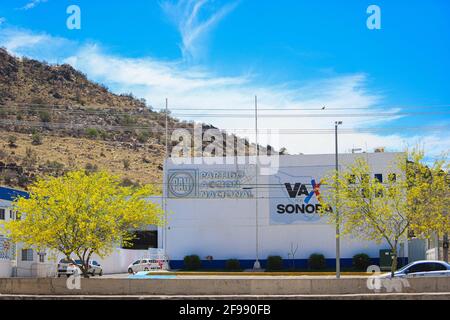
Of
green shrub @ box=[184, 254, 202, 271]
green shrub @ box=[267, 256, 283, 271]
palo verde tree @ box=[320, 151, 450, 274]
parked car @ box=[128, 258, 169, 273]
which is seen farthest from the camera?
green shrub @ box=[184, 254, 202, 271]

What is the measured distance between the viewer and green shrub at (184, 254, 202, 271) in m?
63.2

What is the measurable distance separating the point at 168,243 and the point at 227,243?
5.58 m

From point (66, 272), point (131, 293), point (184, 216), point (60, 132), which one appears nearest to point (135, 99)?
point (60, 132)

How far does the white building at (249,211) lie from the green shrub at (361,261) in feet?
4.28

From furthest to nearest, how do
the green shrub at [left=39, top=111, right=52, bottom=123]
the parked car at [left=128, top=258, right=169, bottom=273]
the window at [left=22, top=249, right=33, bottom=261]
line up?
the green shrub at [left=39, top=111, right=52, bottom=123]
the parked car at [left=128, top=258, right=169, bottom=273]
the window at [left=22, top=249, right=33, bottom=261]

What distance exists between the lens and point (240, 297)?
2694cm

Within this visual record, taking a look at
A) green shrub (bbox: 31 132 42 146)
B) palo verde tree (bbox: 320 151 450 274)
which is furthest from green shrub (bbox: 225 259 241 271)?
green shrub (bbox: 31 132 42 146)

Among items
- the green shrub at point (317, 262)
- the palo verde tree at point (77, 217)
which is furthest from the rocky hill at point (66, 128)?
the palo verde tree at point (77, 217)

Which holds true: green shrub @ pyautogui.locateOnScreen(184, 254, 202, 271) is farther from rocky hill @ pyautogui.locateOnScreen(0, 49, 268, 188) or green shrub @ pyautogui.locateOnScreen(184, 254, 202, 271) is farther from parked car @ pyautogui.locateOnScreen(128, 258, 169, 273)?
rocky hill @ pyautogui.locateOnScreen(0, 49, 268, 188)

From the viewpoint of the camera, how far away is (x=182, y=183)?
215 feet

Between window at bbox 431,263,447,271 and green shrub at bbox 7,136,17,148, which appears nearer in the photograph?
window at bbox 431,263,447,271

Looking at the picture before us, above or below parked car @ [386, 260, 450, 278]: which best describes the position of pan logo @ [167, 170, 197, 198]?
above

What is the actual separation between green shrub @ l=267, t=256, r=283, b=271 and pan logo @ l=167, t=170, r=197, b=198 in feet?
31.9
